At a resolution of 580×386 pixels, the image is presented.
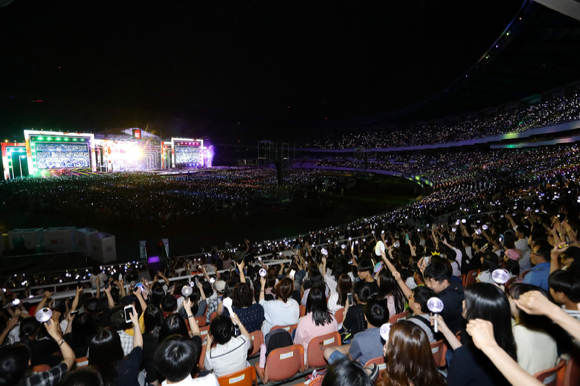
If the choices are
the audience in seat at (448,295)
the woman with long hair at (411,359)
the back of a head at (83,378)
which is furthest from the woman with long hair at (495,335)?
the back of a head at (83,378)

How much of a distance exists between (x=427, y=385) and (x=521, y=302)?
77 centimetres

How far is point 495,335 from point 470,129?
46.4 m

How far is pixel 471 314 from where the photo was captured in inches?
81.7

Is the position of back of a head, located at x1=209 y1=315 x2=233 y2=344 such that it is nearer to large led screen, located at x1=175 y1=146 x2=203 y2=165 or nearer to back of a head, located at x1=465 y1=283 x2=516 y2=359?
back of a head, located at x1=465 y1=283 x2=516 y2=359

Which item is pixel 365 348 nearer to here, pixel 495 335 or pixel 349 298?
pixel 495 335

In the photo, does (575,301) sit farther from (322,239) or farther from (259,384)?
(322,239)

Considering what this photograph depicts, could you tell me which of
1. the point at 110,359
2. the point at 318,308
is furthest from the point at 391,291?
→ the point at 110,359

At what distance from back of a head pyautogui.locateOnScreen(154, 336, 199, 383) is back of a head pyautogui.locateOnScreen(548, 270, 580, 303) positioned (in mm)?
3024

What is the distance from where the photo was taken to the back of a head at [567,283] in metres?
2.60

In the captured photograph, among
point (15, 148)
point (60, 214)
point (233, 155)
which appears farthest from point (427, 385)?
point (233, 155)

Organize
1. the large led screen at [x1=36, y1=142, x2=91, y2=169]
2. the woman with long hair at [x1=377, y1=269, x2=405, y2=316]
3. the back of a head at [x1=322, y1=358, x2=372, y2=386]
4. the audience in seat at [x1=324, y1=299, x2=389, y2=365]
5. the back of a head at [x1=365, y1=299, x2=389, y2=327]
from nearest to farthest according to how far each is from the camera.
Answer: the back of a head at [x1=322, y1=358, x2=372, y2=386]
the audience in seat at [x1=324, y1=299, x2=389, y2=365]
the back of a head at [x1=365, y1=299, x2=389, y2=327]
the woman with long hair at [x1=377, y1=269, x2=405, y2=316]
the large led screen at [x1=36, y1=142, x2=91, y2=169]

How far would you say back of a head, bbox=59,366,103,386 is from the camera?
74.2 inches

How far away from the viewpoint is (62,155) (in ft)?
123

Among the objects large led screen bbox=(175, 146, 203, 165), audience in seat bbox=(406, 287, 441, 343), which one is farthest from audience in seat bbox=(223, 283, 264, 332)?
large led screen bbox=(175, 146, 203, 165)
